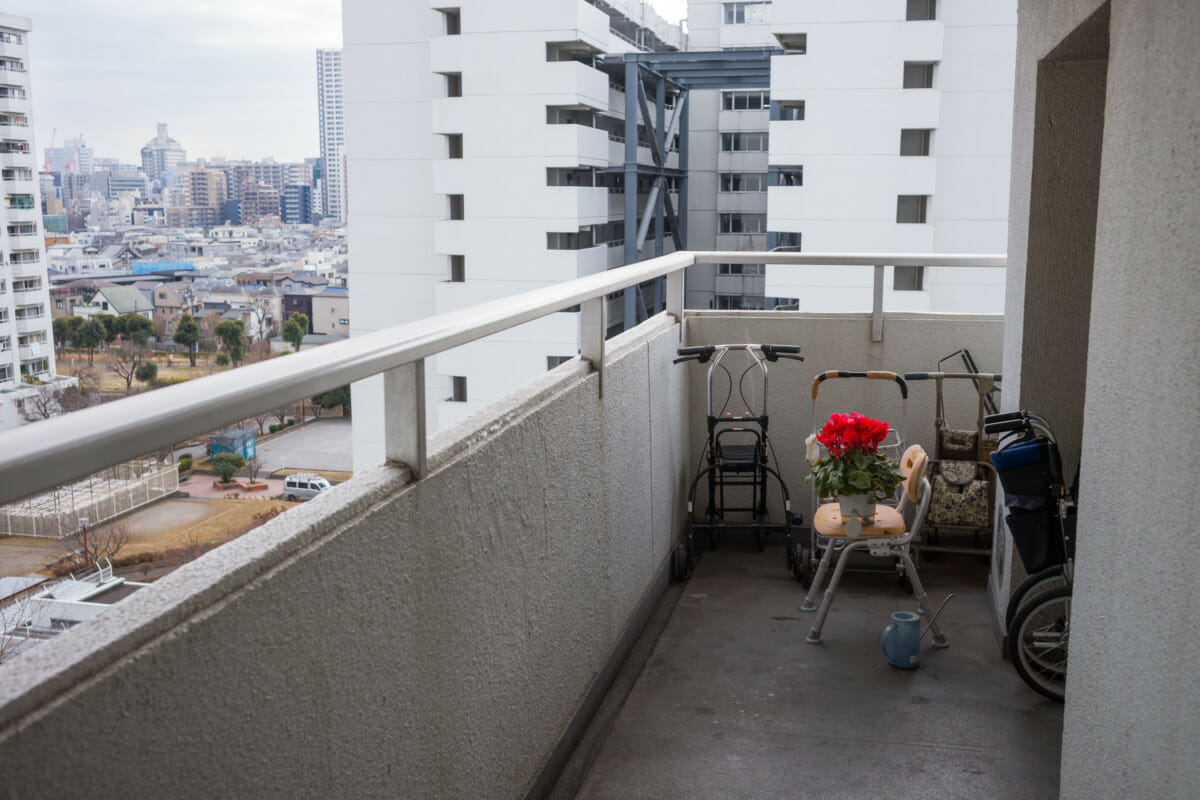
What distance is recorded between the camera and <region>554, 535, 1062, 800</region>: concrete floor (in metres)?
2.94

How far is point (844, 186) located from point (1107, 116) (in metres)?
23.5

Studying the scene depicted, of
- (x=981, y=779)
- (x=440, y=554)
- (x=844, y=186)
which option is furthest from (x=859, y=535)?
(x=844, y=186)

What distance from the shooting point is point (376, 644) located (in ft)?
5.57

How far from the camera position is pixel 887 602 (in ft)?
14.3

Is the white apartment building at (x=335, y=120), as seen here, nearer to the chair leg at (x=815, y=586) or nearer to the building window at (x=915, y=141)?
the building window at (x=915, y=141)

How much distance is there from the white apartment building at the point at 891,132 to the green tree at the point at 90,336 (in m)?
20.8

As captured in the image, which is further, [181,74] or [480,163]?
[181,74]

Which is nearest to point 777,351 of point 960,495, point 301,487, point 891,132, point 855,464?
point 855,464

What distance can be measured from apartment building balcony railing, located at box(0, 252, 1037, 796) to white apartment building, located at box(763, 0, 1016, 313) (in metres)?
22.1

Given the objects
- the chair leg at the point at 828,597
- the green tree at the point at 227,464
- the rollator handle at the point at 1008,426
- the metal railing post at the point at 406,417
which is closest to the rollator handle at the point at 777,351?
the chair leg at the point at 828,597

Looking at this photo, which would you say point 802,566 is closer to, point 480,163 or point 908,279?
point 908,279

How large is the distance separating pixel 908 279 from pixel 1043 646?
2269 centimetres

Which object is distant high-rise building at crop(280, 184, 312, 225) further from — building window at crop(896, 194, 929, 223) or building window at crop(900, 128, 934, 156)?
building window at crop(896, 194, 929, 223)

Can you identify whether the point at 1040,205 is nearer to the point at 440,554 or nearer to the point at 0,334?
the point at 440,554
